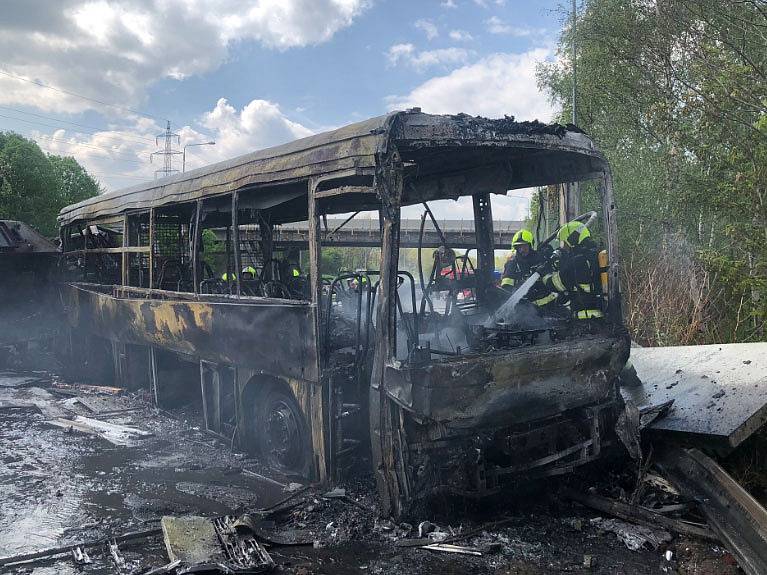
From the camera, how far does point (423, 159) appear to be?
455cm

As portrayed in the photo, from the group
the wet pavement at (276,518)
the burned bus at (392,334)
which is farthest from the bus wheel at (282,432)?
the wet pavement at (276,518)

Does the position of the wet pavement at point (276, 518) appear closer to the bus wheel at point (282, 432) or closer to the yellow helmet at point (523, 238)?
the bus wheel at point (282, 432)

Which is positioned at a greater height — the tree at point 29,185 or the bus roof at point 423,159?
the tree at point 29,185

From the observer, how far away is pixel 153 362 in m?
7.33

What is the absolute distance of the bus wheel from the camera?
15.8 ft

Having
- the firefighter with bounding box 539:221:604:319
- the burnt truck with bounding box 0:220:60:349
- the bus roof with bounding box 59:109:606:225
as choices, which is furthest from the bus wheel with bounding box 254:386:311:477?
the burnt truck with bounding box 0:220:60:349

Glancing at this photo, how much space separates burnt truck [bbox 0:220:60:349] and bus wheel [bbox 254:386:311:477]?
6816 mm

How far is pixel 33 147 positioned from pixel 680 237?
2561cm

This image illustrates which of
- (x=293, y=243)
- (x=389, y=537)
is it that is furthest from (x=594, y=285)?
(x=293, y=243)

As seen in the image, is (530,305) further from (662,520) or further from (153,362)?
(153,362)

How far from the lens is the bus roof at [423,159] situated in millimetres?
3706

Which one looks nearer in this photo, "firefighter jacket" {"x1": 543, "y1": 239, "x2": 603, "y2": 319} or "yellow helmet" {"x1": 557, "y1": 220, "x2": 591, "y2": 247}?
"firefighter jacket" {"x1": 543, "y1": 239, "x2": 603, "y2": 319}

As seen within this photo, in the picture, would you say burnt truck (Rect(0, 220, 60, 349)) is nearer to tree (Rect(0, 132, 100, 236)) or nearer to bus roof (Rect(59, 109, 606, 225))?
bus roof (Rect(59, 109, 606, 225))

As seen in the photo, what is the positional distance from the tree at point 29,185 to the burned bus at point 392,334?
22058mm
